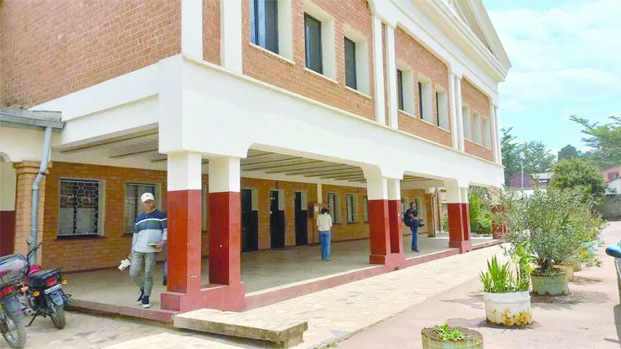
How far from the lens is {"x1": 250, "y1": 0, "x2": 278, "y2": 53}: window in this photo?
8.49 metres

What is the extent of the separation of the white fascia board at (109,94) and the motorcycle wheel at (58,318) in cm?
311

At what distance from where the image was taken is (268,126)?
7938mm

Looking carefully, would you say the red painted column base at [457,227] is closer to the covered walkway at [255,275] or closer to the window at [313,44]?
the covered walkway at [255,275]

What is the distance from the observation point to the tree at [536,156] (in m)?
84.6

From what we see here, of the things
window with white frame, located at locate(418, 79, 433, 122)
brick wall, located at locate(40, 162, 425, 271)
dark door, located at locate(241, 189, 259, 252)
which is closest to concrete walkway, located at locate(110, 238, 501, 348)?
brick wall, located at locate(40, 162, 425, 271)

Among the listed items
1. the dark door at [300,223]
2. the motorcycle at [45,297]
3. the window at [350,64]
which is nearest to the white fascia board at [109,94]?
the motorcycle at [45,297]

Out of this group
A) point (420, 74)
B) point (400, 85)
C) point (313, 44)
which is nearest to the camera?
point (313, 44)

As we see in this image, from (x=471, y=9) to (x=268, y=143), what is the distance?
14.9 m

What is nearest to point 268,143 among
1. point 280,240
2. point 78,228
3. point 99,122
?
point 99,122

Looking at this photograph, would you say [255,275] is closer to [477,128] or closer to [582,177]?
[477,128]

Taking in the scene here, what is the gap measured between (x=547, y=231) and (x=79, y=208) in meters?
10.1

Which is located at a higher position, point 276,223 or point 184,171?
point 184,171

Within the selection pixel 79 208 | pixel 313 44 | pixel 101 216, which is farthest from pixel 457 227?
pixel 79 208

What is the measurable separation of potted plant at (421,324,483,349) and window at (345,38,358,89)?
790 cm
